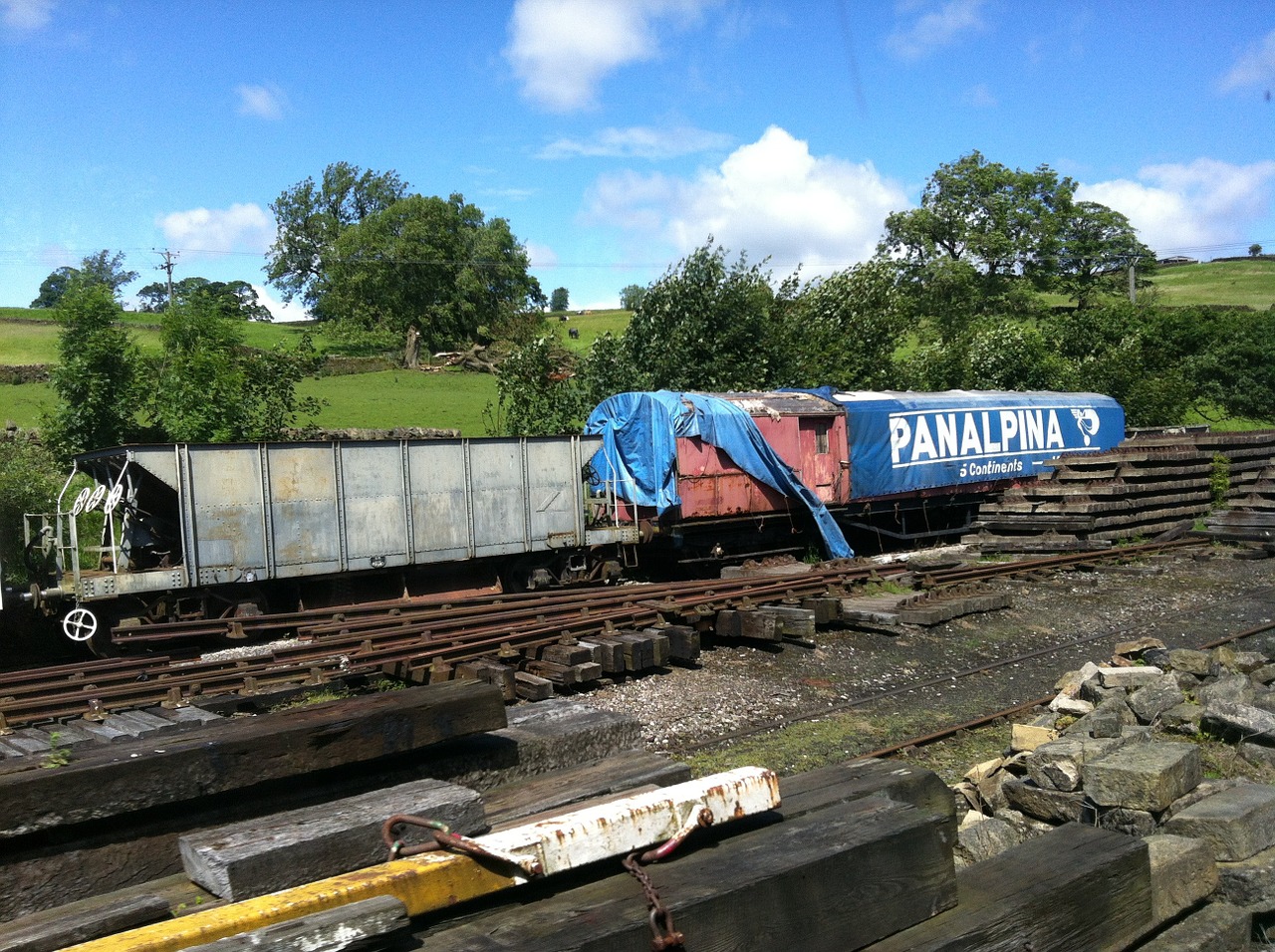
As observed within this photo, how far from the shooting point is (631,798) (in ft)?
8.82

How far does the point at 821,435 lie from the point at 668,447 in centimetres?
347

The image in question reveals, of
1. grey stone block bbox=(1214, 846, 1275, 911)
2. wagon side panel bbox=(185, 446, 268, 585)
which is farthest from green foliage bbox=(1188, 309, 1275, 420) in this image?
grey stone block bbox=(1214, 846, 1275, 911)

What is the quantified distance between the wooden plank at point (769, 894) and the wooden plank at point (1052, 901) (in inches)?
3.7

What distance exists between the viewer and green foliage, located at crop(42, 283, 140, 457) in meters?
18.1

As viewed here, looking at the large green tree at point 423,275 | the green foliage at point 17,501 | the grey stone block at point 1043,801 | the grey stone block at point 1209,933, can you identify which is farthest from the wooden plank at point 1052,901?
the large green tree at point 423,275

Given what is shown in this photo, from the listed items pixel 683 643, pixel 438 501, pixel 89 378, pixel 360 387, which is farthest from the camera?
pixel 360 387

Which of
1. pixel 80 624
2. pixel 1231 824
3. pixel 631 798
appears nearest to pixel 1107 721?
pixel 1231 824

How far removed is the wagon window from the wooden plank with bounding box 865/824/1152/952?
1520cm

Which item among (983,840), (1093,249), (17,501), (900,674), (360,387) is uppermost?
(1093,249)

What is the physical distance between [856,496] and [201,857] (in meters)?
17.5

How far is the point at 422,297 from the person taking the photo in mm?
60281

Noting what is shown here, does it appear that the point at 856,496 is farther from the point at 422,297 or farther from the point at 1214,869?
the point at 422,297

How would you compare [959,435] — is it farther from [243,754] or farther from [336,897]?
[336,897]

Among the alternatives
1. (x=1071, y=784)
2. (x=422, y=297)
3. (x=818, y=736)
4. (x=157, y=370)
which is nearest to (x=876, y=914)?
(x=1071, y=784)
